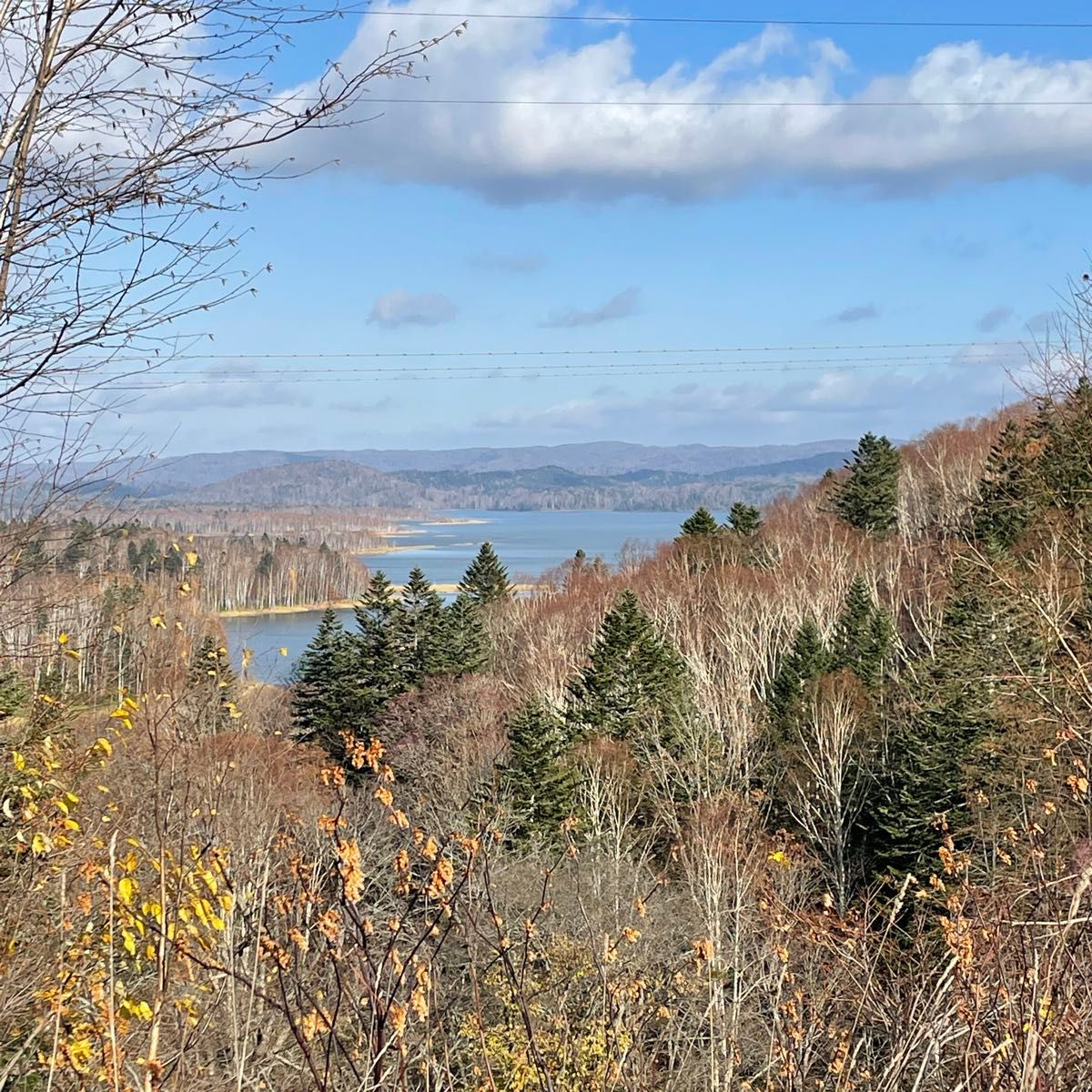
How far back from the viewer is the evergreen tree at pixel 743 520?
152 feet

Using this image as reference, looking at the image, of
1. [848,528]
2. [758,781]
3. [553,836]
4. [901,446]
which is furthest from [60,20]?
[901,446]

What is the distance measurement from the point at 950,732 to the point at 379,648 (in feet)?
70.8

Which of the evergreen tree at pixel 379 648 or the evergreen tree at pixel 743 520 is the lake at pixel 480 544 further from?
the evergreen tree at pixel 743 520

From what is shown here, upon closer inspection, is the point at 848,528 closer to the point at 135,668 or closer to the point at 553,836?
the point at 553,836

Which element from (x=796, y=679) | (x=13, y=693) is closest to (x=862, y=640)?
(x=796, y=679)

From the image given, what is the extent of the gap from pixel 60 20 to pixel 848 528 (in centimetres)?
4234

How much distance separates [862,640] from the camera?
30.0 metres

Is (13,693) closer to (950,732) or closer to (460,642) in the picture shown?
(950,732)

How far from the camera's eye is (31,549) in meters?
4.45

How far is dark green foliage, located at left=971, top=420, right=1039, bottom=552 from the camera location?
25.9 metres

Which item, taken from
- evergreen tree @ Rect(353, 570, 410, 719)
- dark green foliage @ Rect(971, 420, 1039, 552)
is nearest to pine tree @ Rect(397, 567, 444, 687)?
evergreen tree @ Rect(353, 570, 410, 719)

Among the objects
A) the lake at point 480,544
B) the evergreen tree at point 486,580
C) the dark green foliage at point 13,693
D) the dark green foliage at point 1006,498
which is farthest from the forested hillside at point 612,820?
the lake at point 480,544

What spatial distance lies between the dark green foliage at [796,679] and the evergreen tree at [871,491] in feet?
53.5

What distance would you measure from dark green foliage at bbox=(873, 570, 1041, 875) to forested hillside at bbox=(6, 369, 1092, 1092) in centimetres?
11
